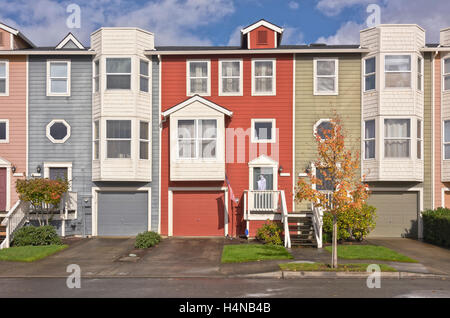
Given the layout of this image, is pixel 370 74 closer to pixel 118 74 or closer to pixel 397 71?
pixel 397 71

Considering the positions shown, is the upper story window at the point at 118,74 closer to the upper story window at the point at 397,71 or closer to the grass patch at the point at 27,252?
the grass patch at the point at 27,252

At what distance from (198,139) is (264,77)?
4.55 meters

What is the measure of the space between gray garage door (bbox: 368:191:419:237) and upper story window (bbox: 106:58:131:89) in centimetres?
1308

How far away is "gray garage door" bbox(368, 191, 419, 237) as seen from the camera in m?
23.5

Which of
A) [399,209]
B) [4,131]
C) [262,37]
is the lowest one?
[399,209]

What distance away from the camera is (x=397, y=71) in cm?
2294

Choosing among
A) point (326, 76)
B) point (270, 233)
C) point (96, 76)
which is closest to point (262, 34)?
point (326, 76)

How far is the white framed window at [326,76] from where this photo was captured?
2372 centimetres

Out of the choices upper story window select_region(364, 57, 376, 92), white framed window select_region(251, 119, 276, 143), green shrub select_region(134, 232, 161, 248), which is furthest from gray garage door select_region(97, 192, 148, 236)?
upper story window select_region(364, 57, 376, 92)

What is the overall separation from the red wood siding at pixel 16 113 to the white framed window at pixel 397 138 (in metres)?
17.4

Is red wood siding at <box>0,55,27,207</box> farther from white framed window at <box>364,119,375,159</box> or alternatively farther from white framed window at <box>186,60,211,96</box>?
white framed window at <box>364,119,375,159</box>

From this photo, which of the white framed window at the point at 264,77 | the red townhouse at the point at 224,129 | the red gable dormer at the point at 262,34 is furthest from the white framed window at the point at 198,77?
the red gable dormer at the point at 262,34

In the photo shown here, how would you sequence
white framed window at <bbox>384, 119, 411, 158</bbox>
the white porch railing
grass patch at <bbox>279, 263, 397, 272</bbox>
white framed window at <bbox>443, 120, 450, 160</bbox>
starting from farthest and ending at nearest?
white framed window at <bbox>443, 120, 450, 160</bbox>
white framed window at <bbox>384, 119, 411, 158</bbox>
the white porch railing
grass patch at <bbox>279, 263, 397, 272</bbox>
